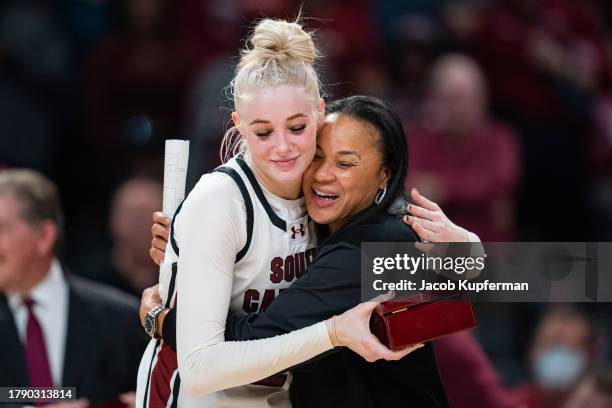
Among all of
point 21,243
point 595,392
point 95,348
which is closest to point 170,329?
point 95,348

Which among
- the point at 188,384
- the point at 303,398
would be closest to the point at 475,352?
the point at 303,398

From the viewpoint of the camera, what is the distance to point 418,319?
314 cm

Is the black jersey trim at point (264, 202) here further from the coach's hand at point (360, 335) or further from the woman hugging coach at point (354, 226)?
the coach's hand at point (360, 335)

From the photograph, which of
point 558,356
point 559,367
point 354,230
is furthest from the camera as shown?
point 558,356

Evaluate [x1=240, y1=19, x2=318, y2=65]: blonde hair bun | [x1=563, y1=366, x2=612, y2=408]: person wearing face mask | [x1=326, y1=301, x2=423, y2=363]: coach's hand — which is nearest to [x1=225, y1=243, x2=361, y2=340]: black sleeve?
[x1=326, y1=301, x2=423, y2=363]: coach's hand

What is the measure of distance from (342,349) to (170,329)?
49cm

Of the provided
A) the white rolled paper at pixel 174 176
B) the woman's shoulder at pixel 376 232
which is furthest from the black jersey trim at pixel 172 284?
the woman's shoulder at pixel 376 232

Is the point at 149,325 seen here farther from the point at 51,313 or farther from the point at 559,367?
the point at 559,367

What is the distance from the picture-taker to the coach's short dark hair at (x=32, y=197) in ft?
15.6

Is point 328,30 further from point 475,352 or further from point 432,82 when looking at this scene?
point 475,352

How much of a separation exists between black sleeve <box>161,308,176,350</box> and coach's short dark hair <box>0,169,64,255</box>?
1.55 meters

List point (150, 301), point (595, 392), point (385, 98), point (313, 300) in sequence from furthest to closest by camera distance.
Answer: point (385, 98) < point (595, 392) < point (150, 301) < point (313, 300)

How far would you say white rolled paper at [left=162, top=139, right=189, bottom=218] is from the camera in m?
3.62

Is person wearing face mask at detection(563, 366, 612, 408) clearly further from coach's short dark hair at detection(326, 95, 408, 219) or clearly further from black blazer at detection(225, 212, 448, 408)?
coach's short dark hair at detection(326, 95, 408, 219)
